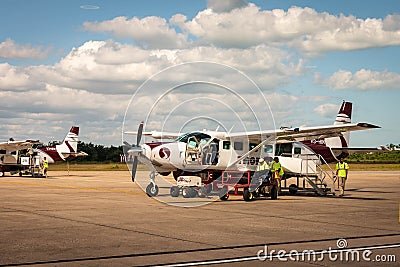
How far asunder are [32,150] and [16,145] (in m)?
1.70

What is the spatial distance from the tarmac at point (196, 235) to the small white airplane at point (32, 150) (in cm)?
3017

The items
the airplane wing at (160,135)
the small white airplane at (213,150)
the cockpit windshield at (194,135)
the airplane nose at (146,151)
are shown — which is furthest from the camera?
the airplane wing at (160,135)

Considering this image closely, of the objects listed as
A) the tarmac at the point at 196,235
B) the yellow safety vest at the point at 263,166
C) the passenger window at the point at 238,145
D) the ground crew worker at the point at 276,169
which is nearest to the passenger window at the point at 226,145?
the passenger window at the point at 238,145

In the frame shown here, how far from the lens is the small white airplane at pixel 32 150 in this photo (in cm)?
4791

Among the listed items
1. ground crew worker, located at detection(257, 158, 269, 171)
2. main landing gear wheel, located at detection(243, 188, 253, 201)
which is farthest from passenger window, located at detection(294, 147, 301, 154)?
main landing gear wheel, located at detection(243, 188, 253, 201)

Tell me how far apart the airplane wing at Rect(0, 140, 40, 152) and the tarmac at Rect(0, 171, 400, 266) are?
94.0ft

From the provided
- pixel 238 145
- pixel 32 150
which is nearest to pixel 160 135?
pixel 238 145

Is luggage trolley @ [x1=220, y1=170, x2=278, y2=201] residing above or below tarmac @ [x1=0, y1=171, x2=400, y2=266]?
above

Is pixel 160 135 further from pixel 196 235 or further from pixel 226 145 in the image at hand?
pixel 196 235

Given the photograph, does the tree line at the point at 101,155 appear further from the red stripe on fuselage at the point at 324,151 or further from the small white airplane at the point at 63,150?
the red stripe on fuselage at the point at 324,151

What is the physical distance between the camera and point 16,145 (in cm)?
4806

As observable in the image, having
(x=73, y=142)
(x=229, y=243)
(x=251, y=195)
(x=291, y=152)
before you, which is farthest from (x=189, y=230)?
(x=73, y=142)

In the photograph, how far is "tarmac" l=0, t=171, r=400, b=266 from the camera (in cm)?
920

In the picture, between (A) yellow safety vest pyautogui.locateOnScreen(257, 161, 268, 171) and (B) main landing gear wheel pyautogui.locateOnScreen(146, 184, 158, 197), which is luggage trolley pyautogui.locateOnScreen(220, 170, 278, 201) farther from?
(B) main landing gear wheel pyautogui.locateOnScreen(146, 184, 158, 197)
